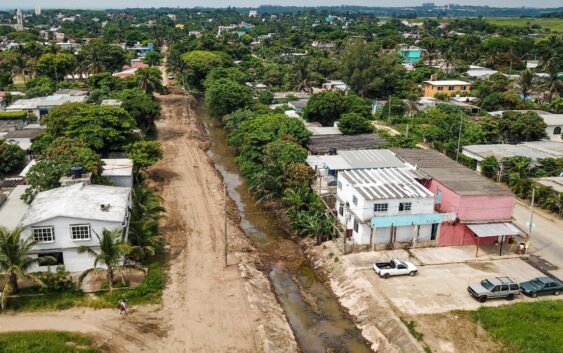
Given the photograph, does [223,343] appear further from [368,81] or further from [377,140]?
[368,81]

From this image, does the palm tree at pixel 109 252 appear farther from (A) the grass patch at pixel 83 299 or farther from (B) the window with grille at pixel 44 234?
(B) the window with grille at pixel 44 234

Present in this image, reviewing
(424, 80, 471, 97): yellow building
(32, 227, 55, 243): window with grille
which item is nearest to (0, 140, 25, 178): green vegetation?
(32, 227, 55, 243): window with grille

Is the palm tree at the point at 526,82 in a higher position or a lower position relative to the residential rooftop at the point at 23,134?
higher

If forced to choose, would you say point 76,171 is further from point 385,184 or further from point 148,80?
point 148,80

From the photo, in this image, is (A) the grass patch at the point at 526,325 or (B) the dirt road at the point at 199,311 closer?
(A) the grass patch at the point at 526,325

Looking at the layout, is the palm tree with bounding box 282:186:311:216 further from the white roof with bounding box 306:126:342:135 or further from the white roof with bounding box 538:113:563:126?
the white roof with bounding box 538:113:563:126

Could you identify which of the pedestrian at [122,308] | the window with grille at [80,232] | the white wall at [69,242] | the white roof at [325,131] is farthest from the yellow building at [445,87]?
the pedestrian at [122,308]

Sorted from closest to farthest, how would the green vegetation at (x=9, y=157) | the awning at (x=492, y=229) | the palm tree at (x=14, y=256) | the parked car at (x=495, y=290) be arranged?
the palm tree at (x=14, y=256), the parked car at (x=495, y=290), the awning at (x=492, y=229), the green vegetation at (x=9, y=157)
